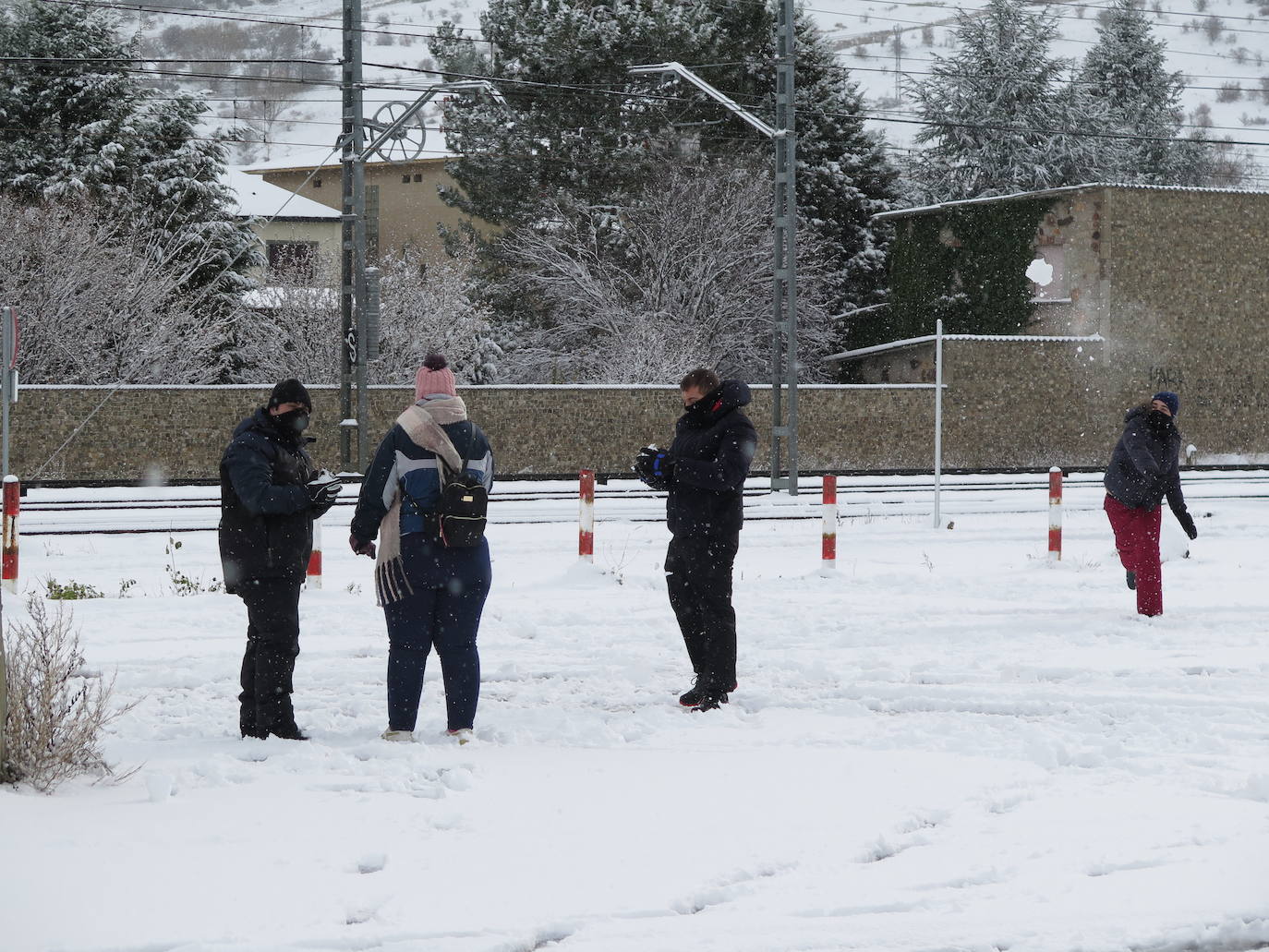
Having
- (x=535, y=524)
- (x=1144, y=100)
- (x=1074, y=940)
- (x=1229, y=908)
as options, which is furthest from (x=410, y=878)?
(x=1144, y=100)

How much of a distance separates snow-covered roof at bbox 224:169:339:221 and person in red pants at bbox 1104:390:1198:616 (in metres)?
45.8

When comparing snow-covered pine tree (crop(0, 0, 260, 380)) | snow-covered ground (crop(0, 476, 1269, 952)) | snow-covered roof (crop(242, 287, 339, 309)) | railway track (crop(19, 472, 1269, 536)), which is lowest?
snow-covered ground (crop(0, 476, 1269, 952))

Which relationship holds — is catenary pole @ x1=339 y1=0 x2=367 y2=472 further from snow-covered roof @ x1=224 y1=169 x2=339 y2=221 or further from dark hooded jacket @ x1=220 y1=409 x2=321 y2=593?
snow-covered roof @ x1=224 y1=169 x2=339 y2=221

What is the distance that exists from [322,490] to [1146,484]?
6.08 meters

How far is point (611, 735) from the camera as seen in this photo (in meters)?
7.73

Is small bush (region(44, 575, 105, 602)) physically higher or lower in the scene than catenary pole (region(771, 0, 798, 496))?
lower

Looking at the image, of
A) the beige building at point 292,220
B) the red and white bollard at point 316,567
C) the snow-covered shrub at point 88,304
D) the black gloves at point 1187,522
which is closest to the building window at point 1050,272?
the snow-covered shrub at point 88,304

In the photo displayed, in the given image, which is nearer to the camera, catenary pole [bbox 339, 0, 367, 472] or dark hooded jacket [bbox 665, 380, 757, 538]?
dark hooded jacket [bbox 665, 380, 757, 538]

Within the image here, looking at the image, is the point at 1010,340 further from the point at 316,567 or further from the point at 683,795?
the point at 683,795

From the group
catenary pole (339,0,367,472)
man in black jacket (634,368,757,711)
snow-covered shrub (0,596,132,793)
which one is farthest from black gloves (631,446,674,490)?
catenary pole (339,0,367,472)

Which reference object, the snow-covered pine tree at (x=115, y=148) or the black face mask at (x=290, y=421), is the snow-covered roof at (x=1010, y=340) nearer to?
the snow-covered pine tree at (x=115, y=148)

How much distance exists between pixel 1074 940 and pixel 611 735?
10.4ft

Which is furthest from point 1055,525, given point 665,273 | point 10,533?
→ point 665,273

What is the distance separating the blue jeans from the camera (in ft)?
23.8
